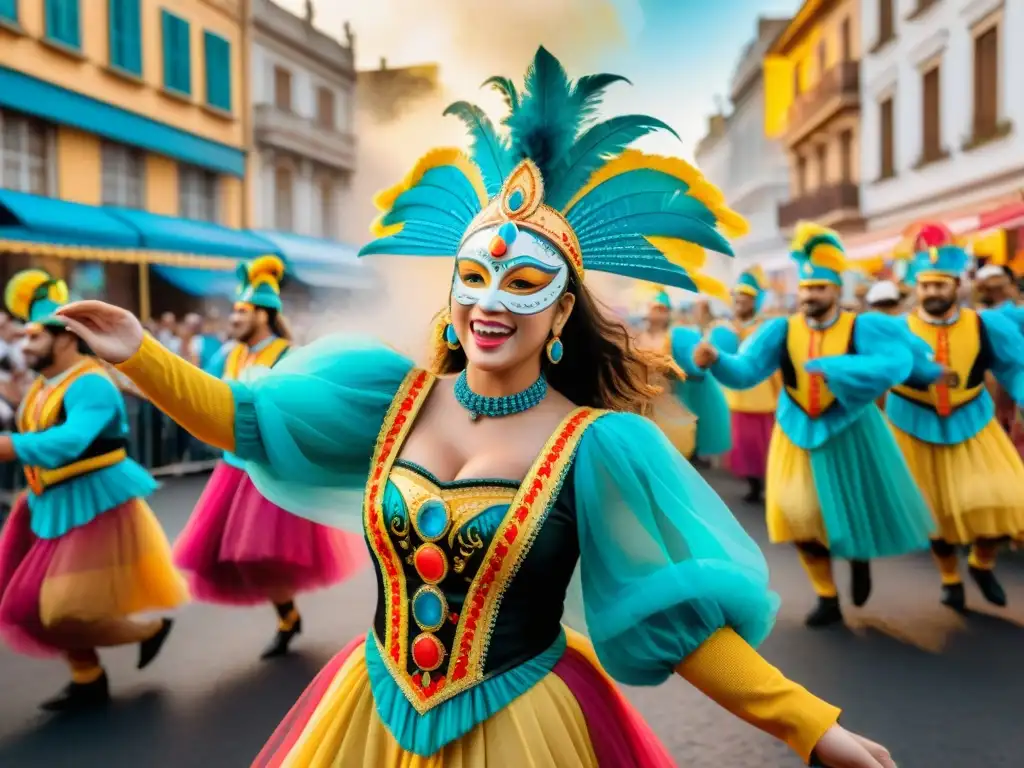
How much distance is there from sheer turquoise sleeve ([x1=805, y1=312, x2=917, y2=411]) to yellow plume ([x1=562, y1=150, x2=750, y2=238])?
2716 millimetres

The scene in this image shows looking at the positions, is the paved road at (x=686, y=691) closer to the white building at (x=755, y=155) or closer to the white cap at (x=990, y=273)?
the white cap at (x=990, y=273)

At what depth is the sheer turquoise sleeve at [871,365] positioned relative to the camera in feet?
15.5

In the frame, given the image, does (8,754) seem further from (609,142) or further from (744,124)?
(744,124)

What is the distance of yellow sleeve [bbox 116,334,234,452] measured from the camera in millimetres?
2010

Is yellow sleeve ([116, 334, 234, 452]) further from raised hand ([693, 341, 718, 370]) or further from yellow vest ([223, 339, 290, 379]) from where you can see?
yellow vest ([223, 339, 290, 379])

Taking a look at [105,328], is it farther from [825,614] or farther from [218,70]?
[218,70]

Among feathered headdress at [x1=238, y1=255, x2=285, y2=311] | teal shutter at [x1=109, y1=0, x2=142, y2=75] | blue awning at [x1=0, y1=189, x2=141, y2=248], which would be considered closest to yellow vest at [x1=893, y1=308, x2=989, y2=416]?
feathered headdress at [x1=238, y1=255, x2=285, y2=311]

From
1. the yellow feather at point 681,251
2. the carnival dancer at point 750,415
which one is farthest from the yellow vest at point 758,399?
the yellow feather at point 681,251

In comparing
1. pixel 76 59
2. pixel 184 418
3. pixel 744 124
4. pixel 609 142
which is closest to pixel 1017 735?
pixel 609 142

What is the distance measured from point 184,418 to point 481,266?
27.9 inches

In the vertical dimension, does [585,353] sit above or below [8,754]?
above

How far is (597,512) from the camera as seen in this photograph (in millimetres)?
1948

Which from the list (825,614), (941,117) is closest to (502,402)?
(825,614)

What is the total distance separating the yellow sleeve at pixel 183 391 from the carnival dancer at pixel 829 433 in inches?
120
